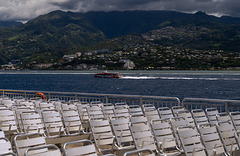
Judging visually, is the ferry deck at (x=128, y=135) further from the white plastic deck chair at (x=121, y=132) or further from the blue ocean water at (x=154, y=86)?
the blue ocean water at (x=154, y=86)

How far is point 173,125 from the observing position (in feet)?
22.6

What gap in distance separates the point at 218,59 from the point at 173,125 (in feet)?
540

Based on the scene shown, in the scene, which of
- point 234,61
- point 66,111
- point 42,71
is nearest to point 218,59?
point 234,61

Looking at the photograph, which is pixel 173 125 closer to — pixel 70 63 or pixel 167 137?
pixel 167 137

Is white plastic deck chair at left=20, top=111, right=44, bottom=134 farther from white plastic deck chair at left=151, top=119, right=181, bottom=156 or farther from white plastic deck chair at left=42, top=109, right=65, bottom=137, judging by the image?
white plastic deck chair at left=151, top=119, right=181, bottom=156

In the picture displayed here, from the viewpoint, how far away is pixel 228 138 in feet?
21.9

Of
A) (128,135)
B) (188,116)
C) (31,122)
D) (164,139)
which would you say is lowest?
(188,116)

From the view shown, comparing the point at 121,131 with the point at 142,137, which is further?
the point at 121,131

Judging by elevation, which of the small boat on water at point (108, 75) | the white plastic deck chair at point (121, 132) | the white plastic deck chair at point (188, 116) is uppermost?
the white plastic deck chair at point (121, 132)

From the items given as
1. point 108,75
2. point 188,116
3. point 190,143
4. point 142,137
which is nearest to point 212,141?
point 190,143

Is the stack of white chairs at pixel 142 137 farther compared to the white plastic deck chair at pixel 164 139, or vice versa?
the white plastic deck chair at pixel 164 139

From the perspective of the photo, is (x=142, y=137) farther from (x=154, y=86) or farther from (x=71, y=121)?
(x=154, y=86)

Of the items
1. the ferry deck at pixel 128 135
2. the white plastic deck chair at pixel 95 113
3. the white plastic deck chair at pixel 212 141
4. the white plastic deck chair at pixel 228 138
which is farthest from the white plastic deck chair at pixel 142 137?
the white plastic deck chair at pixel 95 113

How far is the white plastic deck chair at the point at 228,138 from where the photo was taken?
20.7ft
